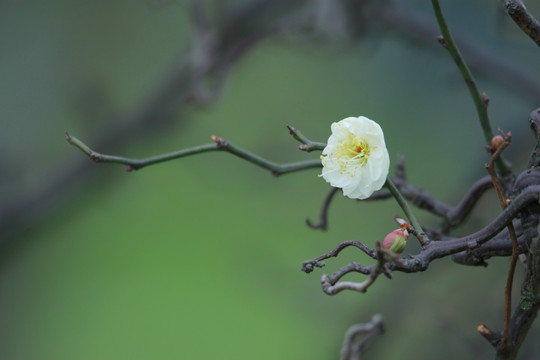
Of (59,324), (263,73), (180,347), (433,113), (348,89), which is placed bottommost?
(180,347)

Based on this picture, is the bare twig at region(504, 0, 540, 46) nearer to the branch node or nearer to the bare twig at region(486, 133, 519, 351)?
the bare twig at region(486, 133, 519, 351)

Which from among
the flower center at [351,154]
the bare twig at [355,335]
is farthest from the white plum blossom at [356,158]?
the bare twig at [355,335]

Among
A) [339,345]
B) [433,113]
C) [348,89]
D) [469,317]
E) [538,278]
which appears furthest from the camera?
[348,89]

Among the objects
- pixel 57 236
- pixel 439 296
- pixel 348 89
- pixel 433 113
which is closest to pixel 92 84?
pixel 57 236

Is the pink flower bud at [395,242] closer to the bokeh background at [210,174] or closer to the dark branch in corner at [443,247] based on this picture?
the dark branch in corner at [443,247]

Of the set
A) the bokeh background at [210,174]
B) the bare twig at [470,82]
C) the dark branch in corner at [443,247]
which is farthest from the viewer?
the bokeh background at [210,174]

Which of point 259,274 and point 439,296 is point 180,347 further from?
point 439,296
